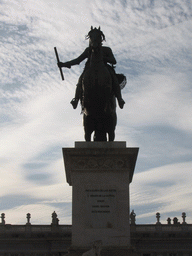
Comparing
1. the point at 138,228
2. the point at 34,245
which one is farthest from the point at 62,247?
the point at 138,228

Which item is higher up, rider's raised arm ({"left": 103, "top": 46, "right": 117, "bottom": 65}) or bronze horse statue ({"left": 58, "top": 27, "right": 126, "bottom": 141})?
rider's raised arm ({"left": 103, "top": 46, "right": 117, "bottom": 65})

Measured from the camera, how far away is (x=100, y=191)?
12500 mm

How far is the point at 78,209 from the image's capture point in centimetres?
1237

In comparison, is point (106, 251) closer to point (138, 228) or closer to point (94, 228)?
point (94, 228)

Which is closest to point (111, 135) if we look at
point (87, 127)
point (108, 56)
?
point (87, 127)

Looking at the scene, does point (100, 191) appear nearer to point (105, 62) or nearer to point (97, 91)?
point (97, 91)

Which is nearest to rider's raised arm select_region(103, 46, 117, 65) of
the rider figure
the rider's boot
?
the rider figure

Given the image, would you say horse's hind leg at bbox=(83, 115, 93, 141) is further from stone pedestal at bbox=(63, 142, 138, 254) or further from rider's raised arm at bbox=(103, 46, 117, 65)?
rider's raised arm at bbox=(103, 46, 117, 65)

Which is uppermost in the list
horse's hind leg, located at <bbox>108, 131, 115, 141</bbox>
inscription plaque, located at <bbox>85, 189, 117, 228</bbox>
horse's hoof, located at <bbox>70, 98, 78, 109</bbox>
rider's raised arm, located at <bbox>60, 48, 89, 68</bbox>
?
rider's raised arm, located at <bbox>60, 48, 89, 68</bbox>

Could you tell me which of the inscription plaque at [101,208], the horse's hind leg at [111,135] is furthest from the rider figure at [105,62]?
the inscription plaque at [101,208]

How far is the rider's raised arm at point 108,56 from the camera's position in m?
14.1

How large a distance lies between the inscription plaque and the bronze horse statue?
5.29ft

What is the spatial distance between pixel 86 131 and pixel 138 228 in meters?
75.5

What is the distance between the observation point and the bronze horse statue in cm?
1345
